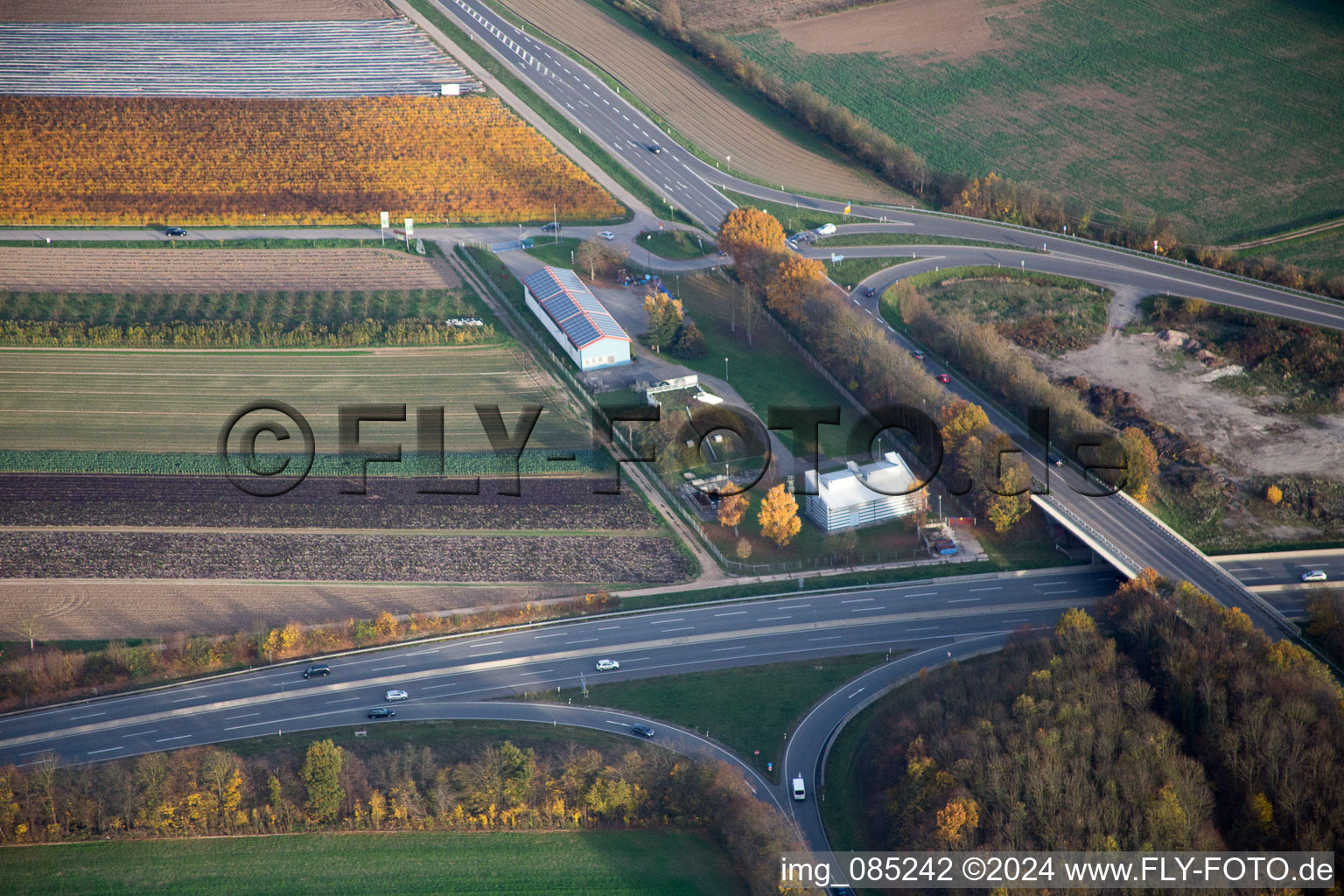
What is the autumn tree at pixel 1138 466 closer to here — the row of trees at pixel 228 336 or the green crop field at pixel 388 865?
the green crop field at pixel 388 865

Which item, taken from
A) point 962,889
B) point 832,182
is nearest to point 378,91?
point 832,182

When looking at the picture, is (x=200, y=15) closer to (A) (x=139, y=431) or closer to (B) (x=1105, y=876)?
(A) (x=139, y=431)

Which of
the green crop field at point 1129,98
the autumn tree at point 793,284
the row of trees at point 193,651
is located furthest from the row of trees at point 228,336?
the green crop field at point 1129,98

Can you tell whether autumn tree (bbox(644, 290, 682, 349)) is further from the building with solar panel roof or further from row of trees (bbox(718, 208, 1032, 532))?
row of trees (bbox(718, 208, 1032, 532))

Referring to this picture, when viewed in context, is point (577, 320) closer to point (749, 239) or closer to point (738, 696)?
point (749, 239)

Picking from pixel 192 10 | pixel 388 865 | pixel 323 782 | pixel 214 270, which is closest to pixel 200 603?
pixel 323 782
